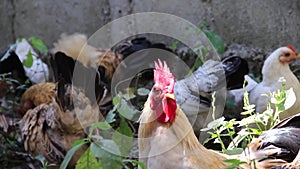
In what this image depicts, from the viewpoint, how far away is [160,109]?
6.77 feet

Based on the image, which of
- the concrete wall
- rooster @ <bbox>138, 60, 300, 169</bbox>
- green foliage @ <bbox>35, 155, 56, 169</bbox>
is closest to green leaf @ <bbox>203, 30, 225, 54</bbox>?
the concrete wall

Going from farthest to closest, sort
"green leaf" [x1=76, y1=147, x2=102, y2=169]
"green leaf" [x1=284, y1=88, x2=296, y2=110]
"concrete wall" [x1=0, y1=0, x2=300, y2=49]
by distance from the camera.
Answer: "concrete wall" [x1=0, y1=0, x2=300, y2=49] → "green leaf" [x1=284, y1=88, x2=296, y2=110] → "green leaf" [x1=76, y1=147, x2=102, y2=169]

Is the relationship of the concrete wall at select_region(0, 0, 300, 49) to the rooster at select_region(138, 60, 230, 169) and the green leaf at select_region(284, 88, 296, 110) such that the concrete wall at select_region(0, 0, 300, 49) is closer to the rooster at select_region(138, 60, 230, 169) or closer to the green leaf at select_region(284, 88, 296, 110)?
the green leaf at select_region(284, 88, 296, 110)

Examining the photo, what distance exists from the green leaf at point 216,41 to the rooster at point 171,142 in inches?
85.4

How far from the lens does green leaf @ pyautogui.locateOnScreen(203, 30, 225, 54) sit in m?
4.28

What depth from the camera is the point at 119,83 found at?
13.0ft

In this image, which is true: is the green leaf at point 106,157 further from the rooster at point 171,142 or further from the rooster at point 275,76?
the rooster at point 275,76

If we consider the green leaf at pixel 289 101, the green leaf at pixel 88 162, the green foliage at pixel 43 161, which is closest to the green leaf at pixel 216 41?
the green foliage at pixel 43 161

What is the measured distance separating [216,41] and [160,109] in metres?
2.34

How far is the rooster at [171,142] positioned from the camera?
203 cm

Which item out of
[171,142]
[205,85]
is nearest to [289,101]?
[171,142]

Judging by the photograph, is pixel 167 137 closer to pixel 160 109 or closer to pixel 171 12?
pixel 160 109

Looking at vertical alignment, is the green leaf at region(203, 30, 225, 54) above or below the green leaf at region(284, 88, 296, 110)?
above

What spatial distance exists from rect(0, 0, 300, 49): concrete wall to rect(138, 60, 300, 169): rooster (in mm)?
2400
